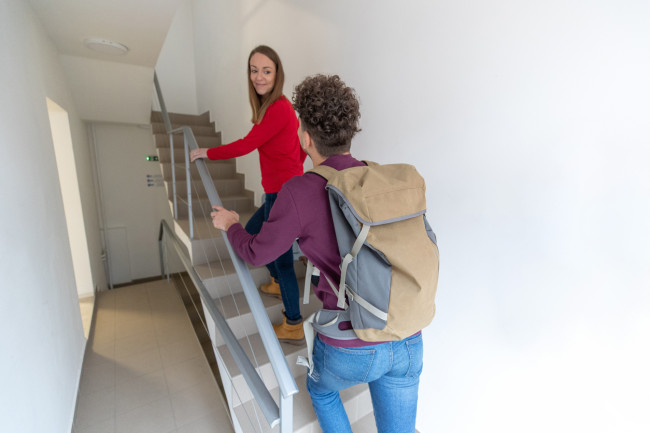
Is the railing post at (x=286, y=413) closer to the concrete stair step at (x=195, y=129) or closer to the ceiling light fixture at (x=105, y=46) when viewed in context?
the ceiling light fixture at (x=105, y=46)

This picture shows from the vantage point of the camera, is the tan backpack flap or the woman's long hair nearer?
the tan backpack flap

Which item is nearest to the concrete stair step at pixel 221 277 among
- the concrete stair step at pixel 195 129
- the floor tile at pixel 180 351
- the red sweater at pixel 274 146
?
the red sweater at pixel 274 146

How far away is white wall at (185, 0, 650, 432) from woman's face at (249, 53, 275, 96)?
59 centimetres

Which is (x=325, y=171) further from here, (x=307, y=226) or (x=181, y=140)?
(x=181, y=140)

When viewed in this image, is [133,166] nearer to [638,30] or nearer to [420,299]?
[420,299]

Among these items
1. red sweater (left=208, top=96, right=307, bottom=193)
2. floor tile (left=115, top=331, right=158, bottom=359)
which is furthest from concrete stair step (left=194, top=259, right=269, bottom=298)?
floor tile (left=115, top=331, right=158, bottom=359)

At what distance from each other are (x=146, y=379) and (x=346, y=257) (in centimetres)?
240

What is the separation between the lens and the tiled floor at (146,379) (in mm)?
1925

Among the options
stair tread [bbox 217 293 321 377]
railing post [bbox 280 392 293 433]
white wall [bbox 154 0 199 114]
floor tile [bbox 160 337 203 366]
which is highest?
white wall [bbox 154 0 199 114]

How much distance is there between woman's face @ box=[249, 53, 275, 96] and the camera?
140 cm

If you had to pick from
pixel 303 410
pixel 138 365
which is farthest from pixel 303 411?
pixel 138 365

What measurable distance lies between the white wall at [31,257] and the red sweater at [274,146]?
90cm

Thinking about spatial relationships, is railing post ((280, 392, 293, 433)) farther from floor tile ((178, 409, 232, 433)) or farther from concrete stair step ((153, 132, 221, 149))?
concrete stair step ((153, 132, 221, 149))

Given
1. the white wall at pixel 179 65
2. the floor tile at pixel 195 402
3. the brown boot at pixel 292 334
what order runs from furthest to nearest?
the white wall at pixel 179 65 < the floor tile at pixel 195 402 < the brown boot at pixel 292 334
